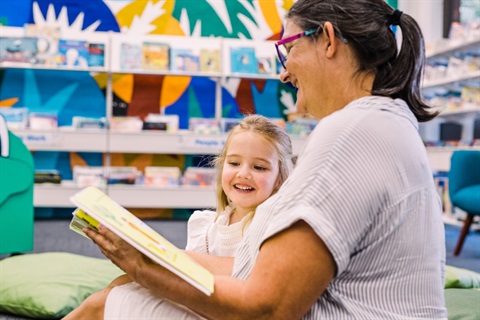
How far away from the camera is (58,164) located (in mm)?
6000

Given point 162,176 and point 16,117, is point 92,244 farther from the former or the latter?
point 16,117

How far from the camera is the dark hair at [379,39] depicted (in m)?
1.00

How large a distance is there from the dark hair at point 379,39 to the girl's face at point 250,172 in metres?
0.79

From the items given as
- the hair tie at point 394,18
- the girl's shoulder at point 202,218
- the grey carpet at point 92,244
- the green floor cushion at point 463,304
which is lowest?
the grey carpet at point 92,244

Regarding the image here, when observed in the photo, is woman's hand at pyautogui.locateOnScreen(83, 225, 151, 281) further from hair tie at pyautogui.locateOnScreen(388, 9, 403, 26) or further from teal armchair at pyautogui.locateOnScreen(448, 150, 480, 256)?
teal armchair at pyautogui.locateOnScreen(448, 150, 480, 256)

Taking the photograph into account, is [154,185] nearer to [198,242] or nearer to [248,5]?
[248,5]

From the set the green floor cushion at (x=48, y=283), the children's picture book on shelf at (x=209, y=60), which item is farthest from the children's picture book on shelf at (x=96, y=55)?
the green floor cushion at (x=48, y=283)

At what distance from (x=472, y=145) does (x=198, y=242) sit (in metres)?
4.11

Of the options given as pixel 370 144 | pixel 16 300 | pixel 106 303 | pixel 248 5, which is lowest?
pixel 16 300

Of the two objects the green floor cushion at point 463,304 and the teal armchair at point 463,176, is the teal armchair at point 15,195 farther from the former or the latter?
the teal armchair at point 463,176

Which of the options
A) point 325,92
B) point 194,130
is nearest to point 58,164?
point 194,130

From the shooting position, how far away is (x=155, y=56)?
5852mm

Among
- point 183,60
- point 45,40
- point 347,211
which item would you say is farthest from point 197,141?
point 347,211

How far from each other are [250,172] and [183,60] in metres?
4.25
